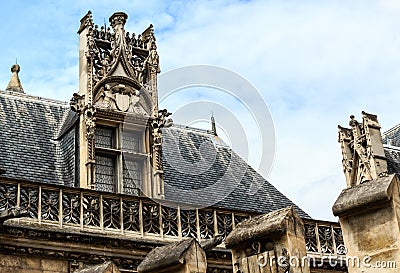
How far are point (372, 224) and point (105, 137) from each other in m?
8.76

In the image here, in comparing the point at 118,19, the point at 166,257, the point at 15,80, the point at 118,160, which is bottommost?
the point at 166,257

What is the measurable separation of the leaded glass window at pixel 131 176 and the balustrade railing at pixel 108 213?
4.36 feet

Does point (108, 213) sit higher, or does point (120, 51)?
point (120, 51)

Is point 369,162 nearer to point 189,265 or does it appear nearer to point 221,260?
point 221,260

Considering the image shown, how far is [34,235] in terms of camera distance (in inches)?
442

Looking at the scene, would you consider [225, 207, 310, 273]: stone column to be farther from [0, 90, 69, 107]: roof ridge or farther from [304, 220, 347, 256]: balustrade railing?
[0, 90, 69, 107]: roof ridge

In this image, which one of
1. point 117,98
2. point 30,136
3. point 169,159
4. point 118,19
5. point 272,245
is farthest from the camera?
point 169,159

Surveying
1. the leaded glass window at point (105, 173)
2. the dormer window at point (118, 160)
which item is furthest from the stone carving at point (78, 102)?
the leaded glass window at point (105, 173)

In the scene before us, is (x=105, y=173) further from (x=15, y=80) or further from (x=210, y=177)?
(x=15, y=80)

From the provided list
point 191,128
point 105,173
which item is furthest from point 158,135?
point 191,128

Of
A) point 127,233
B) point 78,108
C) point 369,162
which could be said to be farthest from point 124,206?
point 369,162

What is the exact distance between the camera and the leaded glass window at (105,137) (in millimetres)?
14141

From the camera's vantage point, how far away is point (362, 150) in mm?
18781

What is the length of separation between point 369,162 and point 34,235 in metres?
9.92
